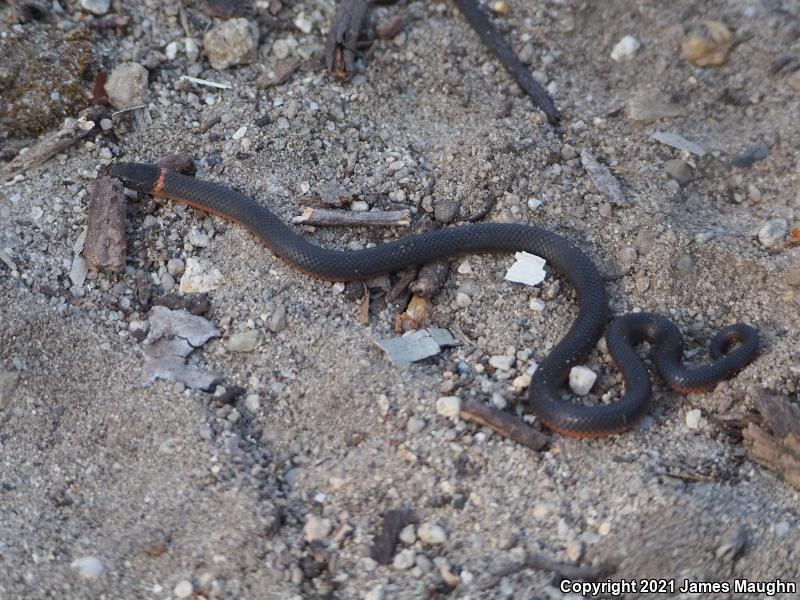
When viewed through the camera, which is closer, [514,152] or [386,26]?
[514,152]

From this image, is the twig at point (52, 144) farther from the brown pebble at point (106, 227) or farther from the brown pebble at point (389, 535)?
the brown pebble at point (389, 535)

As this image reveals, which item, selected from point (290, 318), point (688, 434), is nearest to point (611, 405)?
point (688, 434)

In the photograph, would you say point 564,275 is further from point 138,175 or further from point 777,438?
point 138,175

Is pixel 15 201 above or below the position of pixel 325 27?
below

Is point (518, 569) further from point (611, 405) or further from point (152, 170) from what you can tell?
point (152, 170)

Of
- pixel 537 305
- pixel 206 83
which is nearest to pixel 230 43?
pixel 206 83

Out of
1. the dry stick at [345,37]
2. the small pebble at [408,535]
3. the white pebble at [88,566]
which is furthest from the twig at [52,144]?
the small pebble at [408,535]

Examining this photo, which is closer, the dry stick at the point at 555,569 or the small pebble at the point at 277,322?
the dry stick at the point at 555,569
